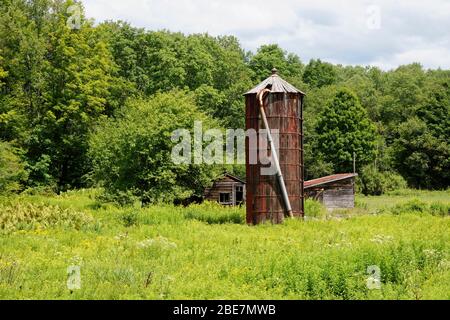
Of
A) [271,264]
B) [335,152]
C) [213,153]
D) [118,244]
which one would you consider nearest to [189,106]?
[213,153]

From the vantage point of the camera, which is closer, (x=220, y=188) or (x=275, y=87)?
(x=275, y=87)

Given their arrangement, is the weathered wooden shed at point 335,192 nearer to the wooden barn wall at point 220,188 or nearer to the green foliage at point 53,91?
the wooden barn wall at point 220,188

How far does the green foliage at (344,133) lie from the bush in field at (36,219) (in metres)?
37.2

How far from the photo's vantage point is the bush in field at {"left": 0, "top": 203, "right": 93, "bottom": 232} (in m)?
19.0

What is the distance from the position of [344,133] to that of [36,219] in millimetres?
40513

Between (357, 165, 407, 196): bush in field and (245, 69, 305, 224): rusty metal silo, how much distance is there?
33.0m

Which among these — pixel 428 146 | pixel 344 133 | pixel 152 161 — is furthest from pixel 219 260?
pixel 428 146

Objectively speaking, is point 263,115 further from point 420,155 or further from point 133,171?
point 420,155

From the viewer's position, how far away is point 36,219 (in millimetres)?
20344

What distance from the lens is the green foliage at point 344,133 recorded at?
55.2 metres

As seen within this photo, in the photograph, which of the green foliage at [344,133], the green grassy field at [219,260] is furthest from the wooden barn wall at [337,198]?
the green grassy field at [219,260]

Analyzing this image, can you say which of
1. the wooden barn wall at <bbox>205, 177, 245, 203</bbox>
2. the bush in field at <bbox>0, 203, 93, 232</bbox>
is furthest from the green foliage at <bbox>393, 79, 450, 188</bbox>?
the bush in field at <bbox>0, 203, 93, 232</bbox>

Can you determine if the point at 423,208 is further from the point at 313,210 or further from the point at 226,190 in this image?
the point at 226,190

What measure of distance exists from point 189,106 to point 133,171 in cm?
491
